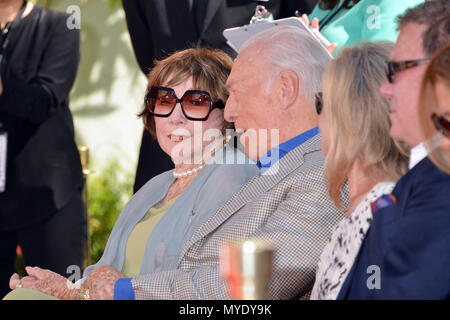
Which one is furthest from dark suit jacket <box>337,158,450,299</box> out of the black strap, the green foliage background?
the green foliage background

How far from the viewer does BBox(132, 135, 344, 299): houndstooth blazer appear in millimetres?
2041

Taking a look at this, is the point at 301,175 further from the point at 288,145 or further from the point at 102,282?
the point at 102,282

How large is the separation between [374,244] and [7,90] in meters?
2.75

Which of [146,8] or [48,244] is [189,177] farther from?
[48,244]

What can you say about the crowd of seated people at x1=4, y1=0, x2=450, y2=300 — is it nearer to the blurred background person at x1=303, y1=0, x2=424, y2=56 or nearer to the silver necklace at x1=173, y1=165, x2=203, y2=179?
the silver necklace at x1=173, y1=165, x2=203, y2=179

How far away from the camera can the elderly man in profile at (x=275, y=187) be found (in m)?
2.06

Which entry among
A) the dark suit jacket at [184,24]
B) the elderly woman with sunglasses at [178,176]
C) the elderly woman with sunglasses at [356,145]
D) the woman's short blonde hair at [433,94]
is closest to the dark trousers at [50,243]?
the dark suit jacket at [184,24]

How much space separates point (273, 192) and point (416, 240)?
2.28 ft

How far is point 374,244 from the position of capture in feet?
5.49

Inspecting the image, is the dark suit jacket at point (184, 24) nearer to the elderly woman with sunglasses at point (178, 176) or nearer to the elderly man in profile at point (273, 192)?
the elderly woman with sunglasses at point (178, 176)

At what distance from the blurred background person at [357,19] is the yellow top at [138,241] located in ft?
2.73

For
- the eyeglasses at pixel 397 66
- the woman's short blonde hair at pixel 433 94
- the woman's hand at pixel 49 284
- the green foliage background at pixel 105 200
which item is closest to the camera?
the woman's short blonde hair at pixel 433 94

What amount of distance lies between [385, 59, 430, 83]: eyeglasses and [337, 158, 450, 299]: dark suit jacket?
21cm

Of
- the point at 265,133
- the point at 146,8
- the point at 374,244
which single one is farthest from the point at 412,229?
the point at 146,8
